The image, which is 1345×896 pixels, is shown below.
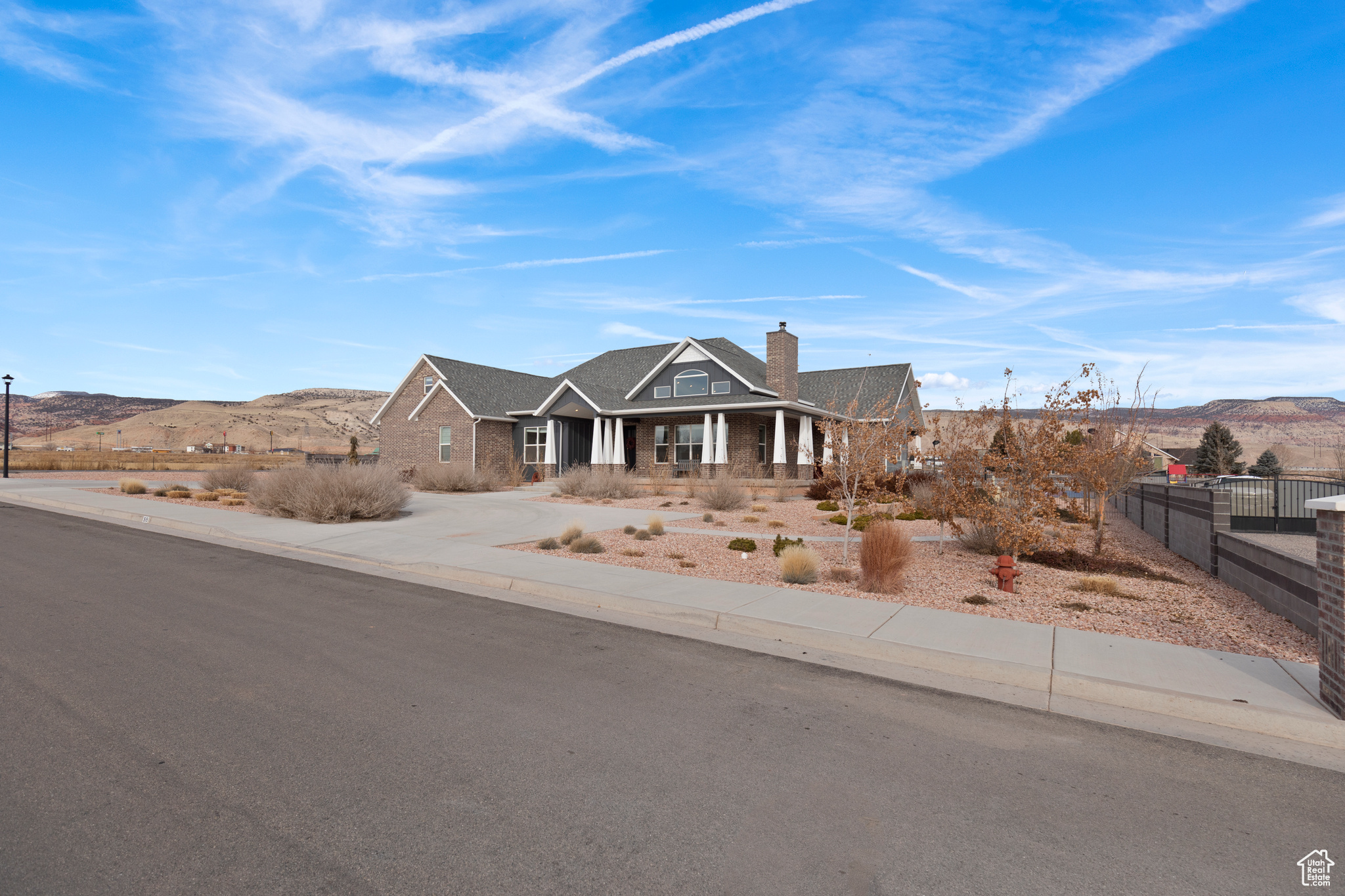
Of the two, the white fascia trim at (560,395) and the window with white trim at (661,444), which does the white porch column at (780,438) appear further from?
the white fascia trim at (560,395)

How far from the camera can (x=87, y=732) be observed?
4.20m

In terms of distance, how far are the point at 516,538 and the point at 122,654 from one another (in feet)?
24.4

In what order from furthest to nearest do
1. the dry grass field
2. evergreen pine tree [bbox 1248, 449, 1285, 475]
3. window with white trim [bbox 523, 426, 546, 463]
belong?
evergreen pine tree [bbox 1248, 449, 1285, 475] → the dry grass field → window with white trim [bbox 523, 426, 546, 463]

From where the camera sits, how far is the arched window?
31.3 m

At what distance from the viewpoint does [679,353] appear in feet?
104

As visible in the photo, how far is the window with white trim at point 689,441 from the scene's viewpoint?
31.0 meters

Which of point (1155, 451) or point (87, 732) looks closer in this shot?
point (87, 732)

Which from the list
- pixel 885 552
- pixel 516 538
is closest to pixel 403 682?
pixel 885 552

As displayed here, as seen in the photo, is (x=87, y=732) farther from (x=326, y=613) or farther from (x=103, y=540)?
(x=103, y=540)

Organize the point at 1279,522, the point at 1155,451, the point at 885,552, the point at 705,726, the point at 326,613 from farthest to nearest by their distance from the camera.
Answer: the point at 1155,451 < the point at 1279,522 < the point at 885,552 < the point at 326,613 < the point at 705,726

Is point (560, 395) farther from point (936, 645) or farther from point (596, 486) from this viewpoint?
point (936, 645)

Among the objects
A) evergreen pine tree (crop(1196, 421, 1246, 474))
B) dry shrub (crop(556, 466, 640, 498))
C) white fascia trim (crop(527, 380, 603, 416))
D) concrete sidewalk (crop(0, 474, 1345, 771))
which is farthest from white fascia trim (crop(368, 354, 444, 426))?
evergreen pine tree (crop(1196, 421, 1246, 474))

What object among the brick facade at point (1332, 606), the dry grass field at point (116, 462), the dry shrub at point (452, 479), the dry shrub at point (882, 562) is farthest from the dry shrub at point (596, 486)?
the dry grass field at point (116, 462)

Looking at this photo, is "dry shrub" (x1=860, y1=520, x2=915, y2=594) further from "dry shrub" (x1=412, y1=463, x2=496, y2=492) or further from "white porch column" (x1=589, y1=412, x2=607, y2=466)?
"white porch column" (x1=589, y1=412, x2=607, y2=466)
